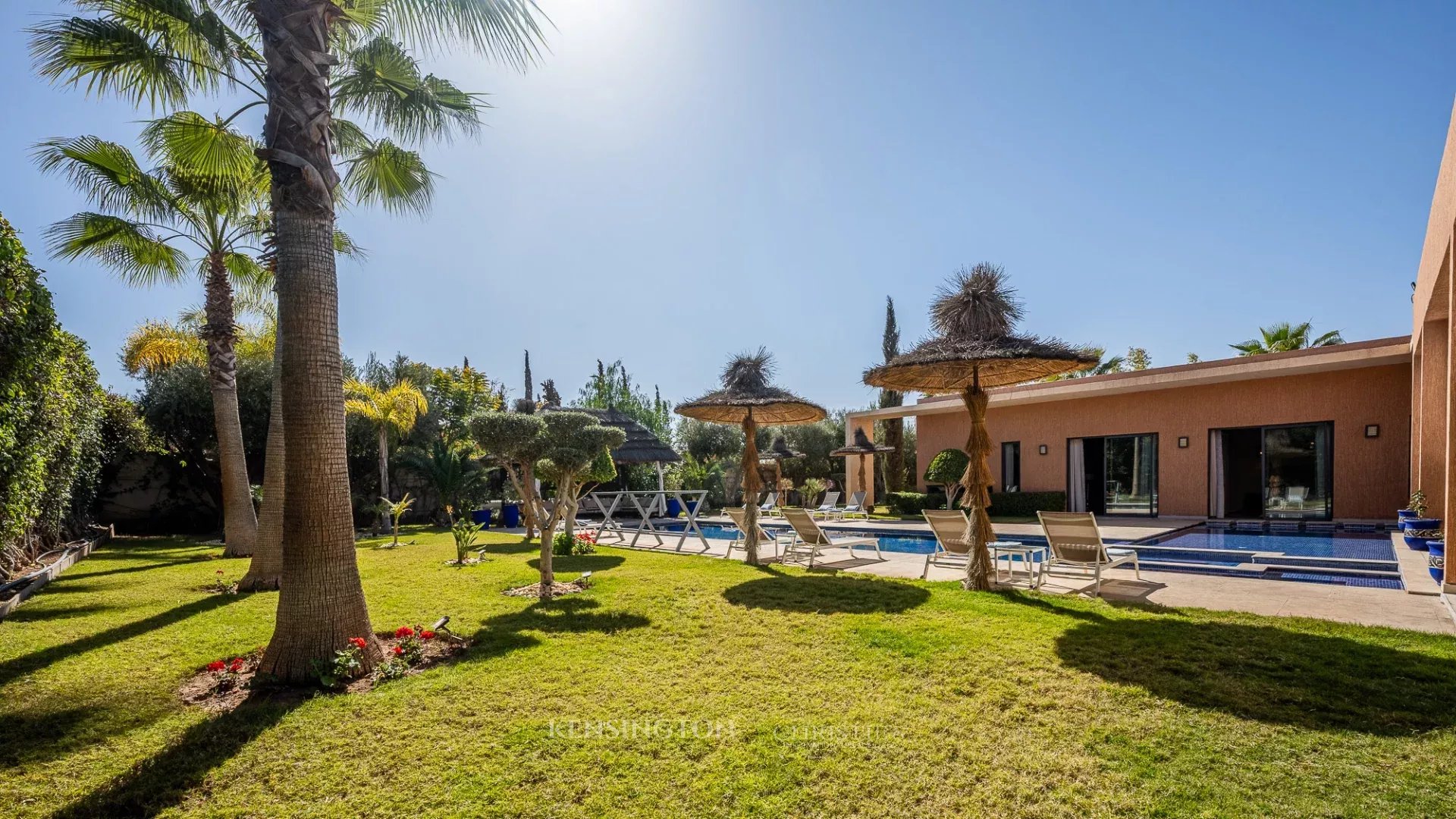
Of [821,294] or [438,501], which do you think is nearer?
[438,501]

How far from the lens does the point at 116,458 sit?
1487cm

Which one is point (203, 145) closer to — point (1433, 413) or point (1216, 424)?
point (1433, 413)

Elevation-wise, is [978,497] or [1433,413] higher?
[1433,413]

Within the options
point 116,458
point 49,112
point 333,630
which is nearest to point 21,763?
point 333,630

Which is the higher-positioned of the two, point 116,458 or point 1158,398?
point 1158,398

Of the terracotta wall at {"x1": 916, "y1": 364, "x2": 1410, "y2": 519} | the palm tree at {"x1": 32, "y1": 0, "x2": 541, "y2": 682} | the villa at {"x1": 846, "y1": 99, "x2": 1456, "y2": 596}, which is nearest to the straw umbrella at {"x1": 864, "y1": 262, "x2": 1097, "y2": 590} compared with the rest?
the palm tree at {"x1": 32, "y1": 0, "x2": 541, "y2": 682}

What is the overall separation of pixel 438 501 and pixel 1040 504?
17.6 metres

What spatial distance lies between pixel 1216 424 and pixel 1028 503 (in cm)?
481

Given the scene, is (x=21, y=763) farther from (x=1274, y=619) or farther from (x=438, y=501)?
(x=438, y=501)

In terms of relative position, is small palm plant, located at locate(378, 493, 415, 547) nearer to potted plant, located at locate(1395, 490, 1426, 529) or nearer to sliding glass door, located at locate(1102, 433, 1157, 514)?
potted plant, located at locate(1395, 490, 1426, 529)

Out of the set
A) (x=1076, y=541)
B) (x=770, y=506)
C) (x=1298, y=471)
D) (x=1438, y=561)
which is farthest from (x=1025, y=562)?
(x=770, y=506)

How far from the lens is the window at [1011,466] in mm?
19438

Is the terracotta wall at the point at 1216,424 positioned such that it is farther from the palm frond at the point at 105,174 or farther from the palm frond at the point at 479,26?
the palm frond at the point at 105,174

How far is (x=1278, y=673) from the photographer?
418 cm
